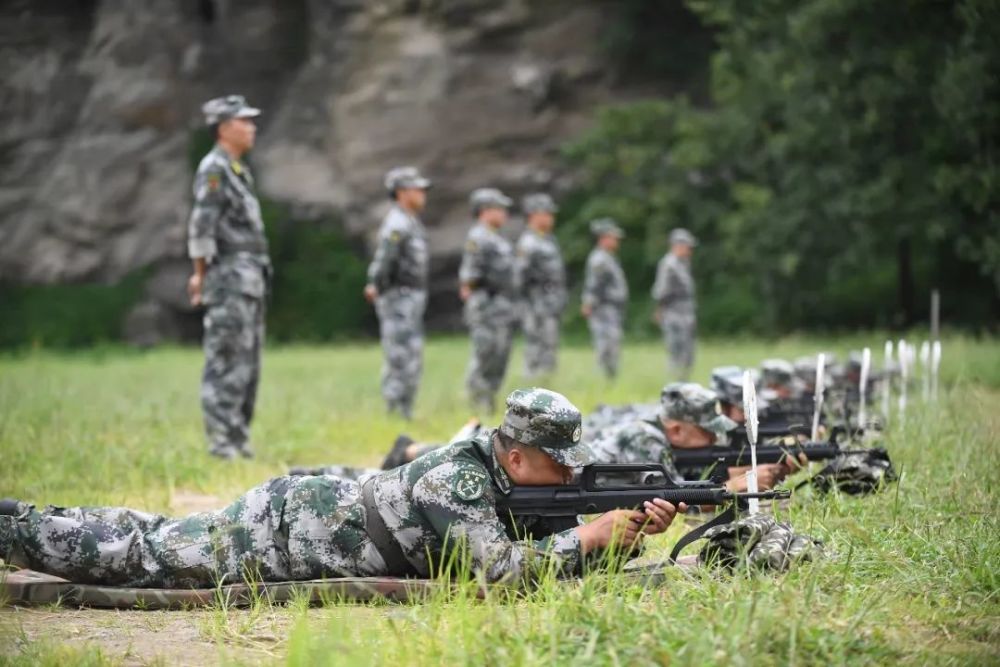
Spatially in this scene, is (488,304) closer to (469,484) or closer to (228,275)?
(228,275)

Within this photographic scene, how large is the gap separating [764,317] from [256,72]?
39.2ft

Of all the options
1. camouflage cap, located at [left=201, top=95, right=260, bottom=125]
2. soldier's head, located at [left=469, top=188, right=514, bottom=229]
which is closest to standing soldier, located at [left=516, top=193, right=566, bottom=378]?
soldier's head, located at [left=469, top=188, right=514, bottom=229]

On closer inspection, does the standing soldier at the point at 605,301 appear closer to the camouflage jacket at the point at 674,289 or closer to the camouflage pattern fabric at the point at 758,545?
the camouflage jacket at the point at 674,289

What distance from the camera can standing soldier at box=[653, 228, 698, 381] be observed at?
53.1ft

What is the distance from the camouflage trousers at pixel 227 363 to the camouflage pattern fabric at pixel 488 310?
3.36 m

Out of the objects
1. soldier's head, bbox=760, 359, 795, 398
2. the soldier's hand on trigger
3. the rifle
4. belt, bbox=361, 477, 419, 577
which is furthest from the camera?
soldier's head, bbox=760, 359, 795, 398

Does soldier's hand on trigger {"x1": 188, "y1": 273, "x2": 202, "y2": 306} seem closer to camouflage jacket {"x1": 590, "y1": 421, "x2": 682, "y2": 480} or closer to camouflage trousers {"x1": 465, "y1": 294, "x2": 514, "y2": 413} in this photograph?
camouflage jacket {"x1": 590, "y1": 421, "x2": 682, "y2": 480}

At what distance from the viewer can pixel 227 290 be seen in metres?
8.38

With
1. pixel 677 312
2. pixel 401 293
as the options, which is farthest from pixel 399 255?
pixel 677 312

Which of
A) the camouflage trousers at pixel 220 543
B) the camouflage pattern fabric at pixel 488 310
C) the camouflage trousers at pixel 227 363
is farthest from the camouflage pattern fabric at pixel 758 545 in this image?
the camouflage pattern fabric at pixel 488 310

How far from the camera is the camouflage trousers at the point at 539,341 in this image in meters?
15.5

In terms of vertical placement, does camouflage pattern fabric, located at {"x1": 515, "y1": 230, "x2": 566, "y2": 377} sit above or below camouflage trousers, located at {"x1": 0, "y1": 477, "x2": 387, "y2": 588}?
above

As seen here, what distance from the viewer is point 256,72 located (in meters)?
27.6

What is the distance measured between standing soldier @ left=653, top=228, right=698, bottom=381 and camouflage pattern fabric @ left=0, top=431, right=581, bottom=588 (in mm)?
11342
